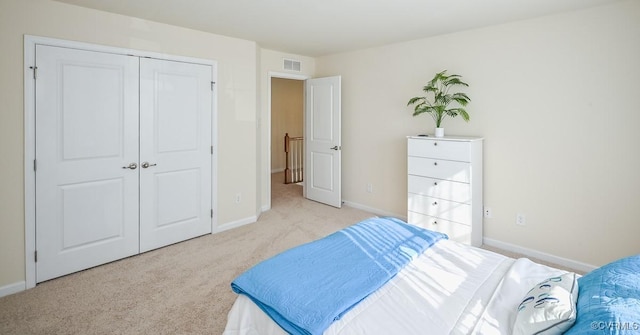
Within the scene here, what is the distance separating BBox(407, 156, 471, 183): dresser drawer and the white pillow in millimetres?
2086

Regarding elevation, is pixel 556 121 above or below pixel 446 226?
above

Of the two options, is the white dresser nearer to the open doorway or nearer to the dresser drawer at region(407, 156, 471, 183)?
the dresser drawer at region(407, 156, 471, 183)

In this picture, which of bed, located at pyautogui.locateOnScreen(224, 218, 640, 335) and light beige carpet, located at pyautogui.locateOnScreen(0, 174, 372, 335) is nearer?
bed, located at pyautogui.locateOnScreen(224, 218, 640, 335)

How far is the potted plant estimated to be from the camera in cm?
354

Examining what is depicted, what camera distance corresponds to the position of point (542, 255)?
322cm

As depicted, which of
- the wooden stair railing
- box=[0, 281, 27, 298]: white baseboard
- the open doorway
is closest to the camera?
box=[0, 281, 27, 298]: white baseboard

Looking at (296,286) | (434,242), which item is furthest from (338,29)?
(296,286)

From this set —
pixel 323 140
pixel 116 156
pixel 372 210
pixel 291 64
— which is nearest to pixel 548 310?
pixel 116 156

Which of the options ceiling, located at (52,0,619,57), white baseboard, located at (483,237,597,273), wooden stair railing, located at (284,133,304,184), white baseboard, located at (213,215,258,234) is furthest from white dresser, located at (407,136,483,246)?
wooden stair railing, located at (284,133,304,184)

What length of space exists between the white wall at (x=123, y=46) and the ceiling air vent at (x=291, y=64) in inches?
26.5

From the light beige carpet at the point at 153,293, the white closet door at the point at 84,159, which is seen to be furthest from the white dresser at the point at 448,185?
the white closet door at the point at 84,159

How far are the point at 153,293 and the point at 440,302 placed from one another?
2.23 meters

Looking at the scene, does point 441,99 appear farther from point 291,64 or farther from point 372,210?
point 291,64

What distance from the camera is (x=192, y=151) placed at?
3.71 meters
